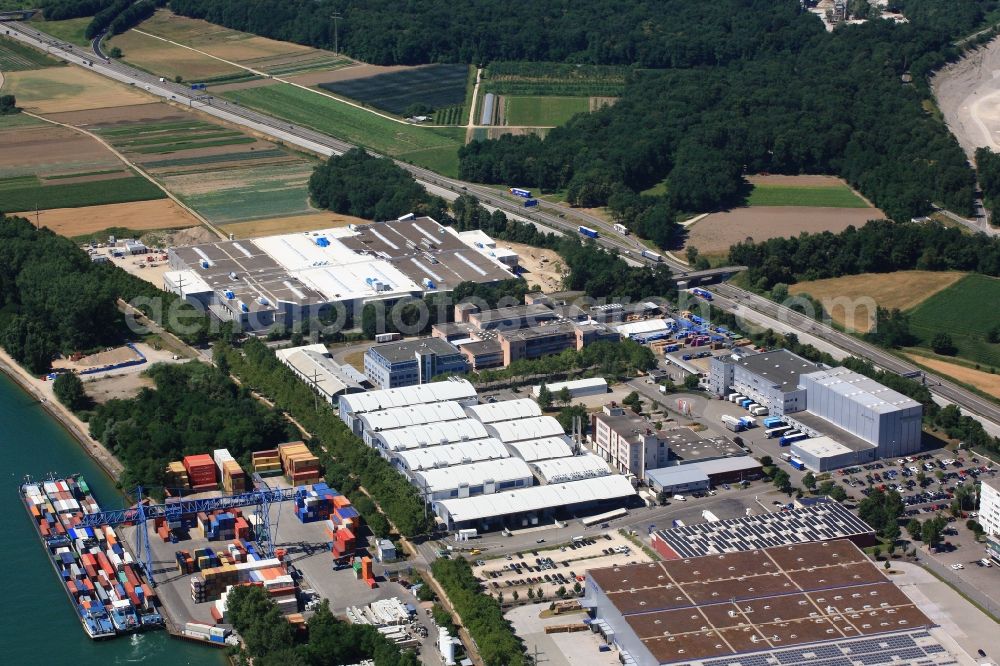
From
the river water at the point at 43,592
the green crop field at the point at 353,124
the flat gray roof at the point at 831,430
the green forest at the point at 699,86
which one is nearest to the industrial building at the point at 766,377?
the flat gray roof at the point at 831,430

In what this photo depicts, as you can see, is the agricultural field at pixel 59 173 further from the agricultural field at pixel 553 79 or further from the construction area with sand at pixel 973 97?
the construction area with sand at pixel 973 97

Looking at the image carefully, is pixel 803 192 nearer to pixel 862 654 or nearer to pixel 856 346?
pixel 856 346

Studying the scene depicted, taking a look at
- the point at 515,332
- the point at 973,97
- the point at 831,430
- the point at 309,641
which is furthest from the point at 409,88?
the point at 309,641

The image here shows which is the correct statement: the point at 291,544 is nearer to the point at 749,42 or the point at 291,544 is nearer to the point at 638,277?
the point at 638,277

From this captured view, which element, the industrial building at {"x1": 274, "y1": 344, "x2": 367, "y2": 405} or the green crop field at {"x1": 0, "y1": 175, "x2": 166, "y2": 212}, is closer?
the industrial building at {"x1": 274, "y1": 344, "x2": 367, "y2": 405}

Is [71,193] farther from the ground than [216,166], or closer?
closer

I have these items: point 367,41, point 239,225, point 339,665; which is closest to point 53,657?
point 339,665

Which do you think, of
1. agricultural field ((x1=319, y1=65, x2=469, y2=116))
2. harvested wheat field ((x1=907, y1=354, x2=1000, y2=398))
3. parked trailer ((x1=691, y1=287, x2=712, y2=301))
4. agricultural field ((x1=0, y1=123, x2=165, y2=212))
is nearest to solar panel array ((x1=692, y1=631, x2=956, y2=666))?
harvested wheat field ((x1=907, y1=354, x2=1000, y2=398))

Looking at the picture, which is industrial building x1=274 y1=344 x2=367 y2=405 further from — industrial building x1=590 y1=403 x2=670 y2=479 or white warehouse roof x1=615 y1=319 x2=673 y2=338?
white warehouse roof x1=615 y1=319 x2=673 y2=338
